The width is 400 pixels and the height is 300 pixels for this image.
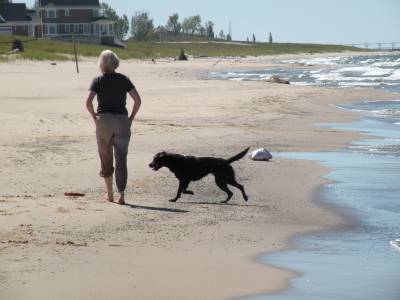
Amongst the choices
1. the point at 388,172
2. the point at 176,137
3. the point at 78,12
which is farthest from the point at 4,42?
the point at 388,172

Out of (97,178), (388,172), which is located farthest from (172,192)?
(388,172)

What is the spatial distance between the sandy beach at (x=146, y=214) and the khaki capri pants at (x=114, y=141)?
0.32 meters

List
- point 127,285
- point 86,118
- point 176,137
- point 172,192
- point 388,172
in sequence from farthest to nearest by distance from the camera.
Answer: point 86,118
point 176,137
point 388,172
point 172,192
point 127,285

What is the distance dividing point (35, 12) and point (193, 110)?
7252 centimetres

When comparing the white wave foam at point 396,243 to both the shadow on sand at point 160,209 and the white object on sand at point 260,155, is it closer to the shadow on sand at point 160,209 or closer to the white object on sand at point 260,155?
the shadow on sand at point 160,209

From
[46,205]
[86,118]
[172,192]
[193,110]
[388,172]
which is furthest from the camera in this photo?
[193,110]

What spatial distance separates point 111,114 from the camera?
862cm

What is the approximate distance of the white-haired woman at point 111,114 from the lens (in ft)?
27.9

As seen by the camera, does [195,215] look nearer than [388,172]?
Yes

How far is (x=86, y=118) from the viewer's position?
54.6 ft

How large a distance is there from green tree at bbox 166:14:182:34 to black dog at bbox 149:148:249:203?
159 metres

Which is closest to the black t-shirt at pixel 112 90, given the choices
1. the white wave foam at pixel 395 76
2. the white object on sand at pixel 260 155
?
the white object on sand at pixel 260 155

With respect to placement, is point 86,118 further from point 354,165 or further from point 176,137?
point 354,165

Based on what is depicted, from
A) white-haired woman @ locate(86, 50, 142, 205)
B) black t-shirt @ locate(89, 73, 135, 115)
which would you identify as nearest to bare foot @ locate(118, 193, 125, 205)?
white-haired woman @ locate(86, 50, 142, 205)
